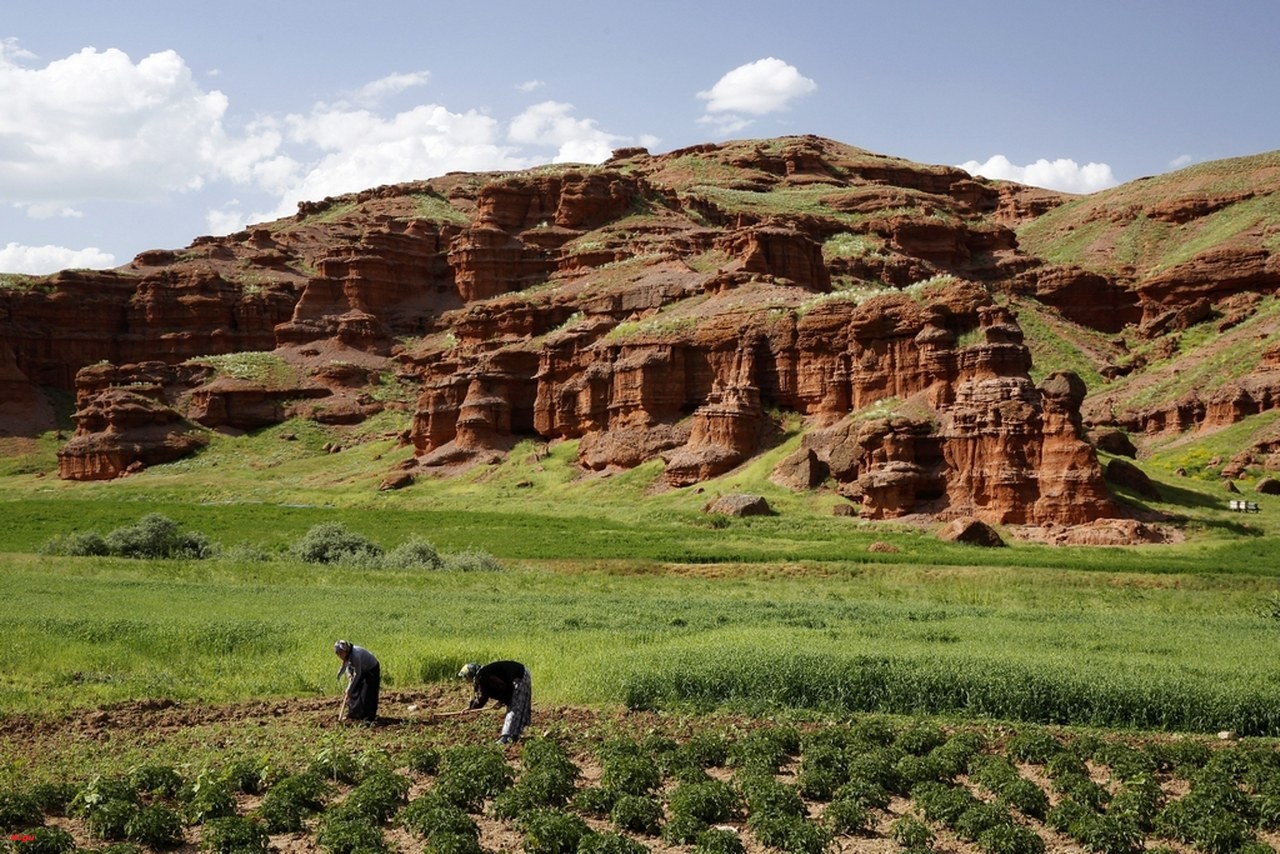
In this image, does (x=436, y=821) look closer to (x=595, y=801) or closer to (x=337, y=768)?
(x=595, y=801)

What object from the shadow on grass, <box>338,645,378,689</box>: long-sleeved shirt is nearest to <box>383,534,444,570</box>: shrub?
<box>338,645,378,689</box>: long-sleeved shirt

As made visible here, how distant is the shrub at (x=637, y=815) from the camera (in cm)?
1279

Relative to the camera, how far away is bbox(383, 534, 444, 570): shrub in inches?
1615

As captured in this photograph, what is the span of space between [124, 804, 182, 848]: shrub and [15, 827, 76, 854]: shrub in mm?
608

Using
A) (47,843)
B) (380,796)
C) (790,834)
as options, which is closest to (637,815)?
(790,834)

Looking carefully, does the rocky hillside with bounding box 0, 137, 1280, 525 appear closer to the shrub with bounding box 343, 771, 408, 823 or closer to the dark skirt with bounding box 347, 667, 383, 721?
the dark skirt with bounding box 347, 667, 383, 721

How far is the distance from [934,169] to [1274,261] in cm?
8787

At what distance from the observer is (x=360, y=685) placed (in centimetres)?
1698

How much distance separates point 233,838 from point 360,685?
5.21 m

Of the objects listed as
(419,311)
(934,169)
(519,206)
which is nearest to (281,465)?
Result: (419,311)

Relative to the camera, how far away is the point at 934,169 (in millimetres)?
188000

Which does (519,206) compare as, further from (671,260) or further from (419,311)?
(671,260)

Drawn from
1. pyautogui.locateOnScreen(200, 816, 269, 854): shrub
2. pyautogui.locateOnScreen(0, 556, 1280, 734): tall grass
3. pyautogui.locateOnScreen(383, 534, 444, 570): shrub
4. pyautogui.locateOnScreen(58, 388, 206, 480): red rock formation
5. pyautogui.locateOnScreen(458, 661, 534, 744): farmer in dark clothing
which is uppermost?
pyautogui.locateOnScreen(58, 388, 206, 480): red rock formation

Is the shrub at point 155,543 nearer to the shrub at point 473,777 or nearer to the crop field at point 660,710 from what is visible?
the crop field at point 660,710
